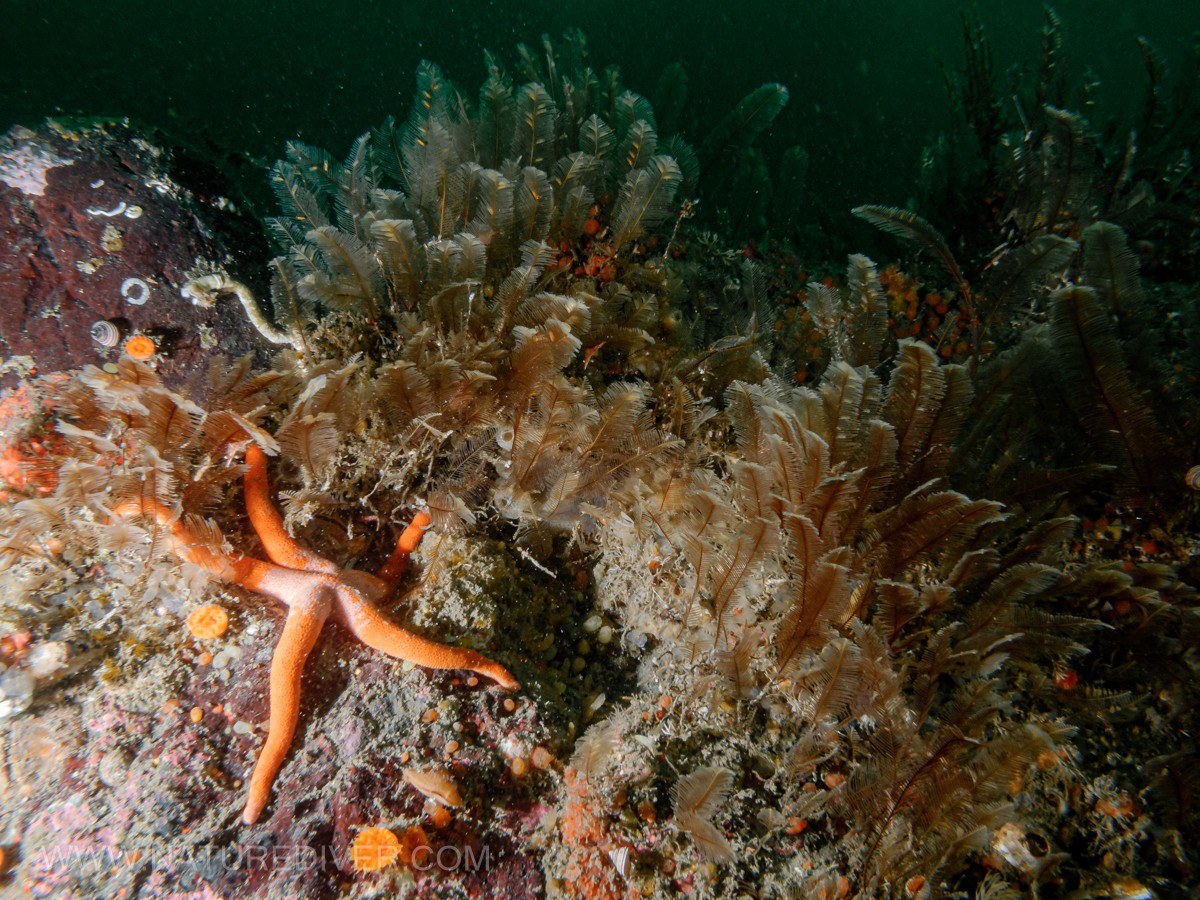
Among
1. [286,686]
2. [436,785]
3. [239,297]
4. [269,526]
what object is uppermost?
[239,297]

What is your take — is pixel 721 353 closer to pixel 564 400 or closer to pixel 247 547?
pixel 564 400

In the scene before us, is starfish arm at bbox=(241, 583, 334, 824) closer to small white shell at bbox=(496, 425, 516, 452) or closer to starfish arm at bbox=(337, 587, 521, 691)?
starfish arm at bbox=(337, 587, 521, 691)

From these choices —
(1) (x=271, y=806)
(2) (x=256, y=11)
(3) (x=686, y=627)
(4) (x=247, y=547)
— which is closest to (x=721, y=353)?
(3) (x=686, y=627)

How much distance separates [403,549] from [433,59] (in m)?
27.7

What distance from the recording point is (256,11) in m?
27.3

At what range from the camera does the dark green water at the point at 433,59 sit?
19359 mm

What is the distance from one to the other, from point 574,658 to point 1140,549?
9.21 feet

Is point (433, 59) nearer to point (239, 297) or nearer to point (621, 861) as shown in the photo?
point (239, 297)

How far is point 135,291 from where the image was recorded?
3176 millimetres

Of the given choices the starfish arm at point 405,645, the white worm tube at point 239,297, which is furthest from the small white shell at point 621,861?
the white worm tube at point 239,297

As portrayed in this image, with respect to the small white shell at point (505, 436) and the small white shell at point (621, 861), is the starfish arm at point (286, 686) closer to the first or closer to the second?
the small white shell at point (505, 436)

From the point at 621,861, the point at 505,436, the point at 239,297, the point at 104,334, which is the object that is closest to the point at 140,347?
the point at 104,334

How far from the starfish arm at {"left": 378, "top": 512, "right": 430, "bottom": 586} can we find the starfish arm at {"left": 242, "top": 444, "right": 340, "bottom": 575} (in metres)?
0.27

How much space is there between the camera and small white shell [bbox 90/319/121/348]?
10.2 ft
